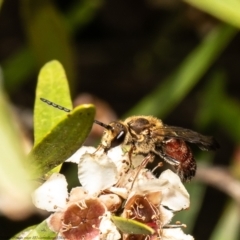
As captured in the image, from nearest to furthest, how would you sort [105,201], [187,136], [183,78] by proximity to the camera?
[105,201] → [187,136] → [183,78]

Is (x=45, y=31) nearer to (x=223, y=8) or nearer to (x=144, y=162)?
(x=223, y=8)

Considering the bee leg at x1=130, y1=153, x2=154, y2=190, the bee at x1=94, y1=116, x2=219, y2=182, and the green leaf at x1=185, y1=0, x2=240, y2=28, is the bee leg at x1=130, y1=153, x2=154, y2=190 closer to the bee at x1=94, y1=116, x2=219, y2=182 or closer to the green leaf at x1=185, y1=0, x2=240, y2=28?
the bee at x1=94, y1=116, x2=219, y2=182

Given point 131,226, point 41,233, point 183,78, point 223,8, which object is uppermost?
point 223,8

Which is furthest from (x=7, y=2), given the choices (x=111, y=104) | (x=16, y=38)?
(x=111, y=104)

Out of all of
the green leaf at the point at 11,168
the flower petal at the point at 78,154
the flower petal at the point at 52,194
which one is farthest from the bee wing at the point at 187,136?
the green leaf at the point at 11,168

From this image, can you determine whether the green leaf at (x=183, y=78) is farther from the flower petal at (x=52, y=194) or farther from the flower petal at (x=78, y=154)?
the flower petal at (x=52, y=194)

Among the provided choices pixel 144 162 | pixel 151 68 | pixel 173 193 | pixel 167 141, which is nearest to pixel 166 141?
pixel 167 141
